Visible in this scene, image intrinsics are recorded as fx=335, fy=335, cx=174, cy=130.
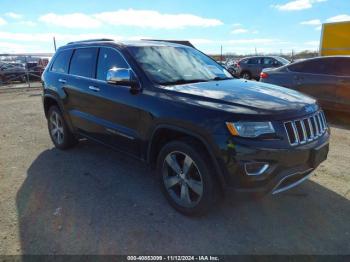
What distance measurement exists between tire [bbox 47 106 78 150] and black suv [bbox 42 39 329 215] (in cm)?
74

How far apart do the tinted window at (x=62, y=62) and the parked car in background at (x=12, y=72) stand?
666 inches

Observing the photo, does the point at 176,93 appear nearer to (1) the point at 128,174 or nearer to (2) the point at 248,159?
(2) the point at 248,159

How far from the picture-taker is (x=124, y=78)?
370 centimetres

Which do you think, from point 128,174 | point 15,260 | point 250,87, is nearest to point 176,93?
point 250,87

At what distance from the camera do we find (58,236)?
10.4 feet

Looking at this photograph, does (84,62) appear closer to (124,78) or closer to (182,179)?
(124,78)

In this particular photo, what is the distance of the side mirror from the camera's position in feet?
12.1

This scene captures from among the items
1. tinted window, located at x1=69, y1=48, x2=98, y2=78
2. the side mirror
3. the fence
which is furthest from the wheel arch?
the fence

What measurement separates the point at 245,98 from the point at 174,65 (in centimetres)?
122

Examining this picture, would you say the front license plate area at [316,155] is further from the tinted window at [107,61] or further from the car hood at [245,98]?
the tinted window at [107,61]

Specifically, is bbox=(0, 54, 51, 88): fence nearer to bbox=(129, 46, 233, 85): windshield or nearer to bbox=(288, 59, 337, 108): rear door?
bbox=(288, 59, 337, 108): rear door

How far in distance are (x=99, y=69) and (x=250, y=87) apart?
6.66 feet

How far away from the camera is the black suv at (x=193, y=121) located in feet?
9.65

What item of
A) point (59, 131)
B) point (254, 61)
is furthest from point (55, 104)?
point (254, 61)
